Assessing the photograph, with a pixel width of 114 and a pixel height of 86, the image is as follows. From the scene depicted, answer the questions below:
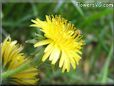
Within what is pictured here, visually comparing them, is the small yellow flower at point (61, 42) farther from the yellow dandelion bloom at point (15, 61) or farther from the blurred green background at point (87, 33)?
the blurred green background at point (87, 33)

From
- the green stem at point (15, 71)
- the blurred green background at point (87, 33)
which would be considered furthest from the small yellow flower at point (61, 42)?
the blurred green background at point (87, 33)

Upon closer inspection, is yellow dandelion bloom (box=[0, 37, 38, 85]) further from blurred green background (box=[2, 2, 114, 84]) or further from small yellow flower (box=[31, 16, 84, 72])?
blurred green background (box=[2, 2, 114, 84])

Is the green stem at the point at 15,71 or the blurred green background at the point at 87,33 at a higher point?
the blurred green background at the point at 87,33

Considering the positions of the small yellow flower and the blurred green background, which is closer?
the small yellow flower

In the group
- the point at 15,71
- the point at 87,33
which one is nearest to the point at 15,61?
the point at 15,71

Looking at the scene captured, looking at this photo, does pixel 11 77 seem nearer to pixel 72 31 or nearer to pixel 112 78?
pixel 72 31

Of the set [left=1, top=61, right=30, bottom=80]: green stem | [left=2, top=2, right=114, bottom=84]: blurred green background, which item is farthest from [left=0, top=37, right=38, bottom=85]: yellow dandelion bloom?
[left=2, top=2, right=114, bottom=84]: blurred green background
